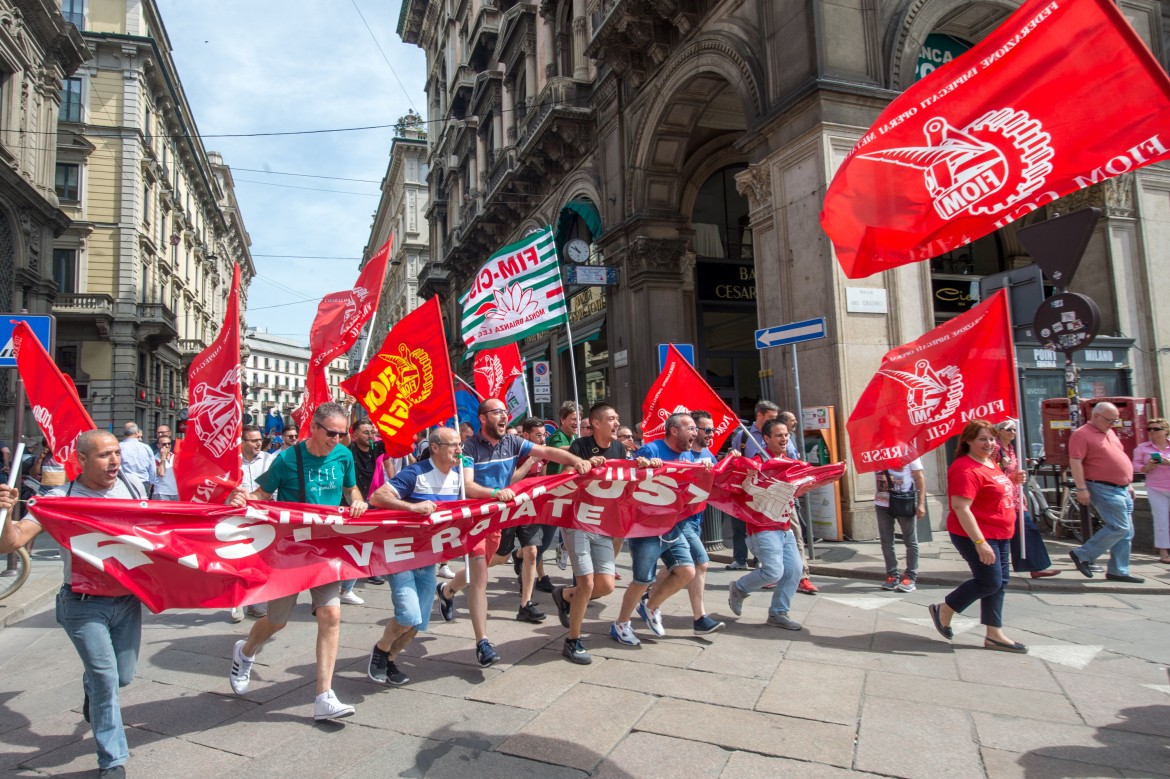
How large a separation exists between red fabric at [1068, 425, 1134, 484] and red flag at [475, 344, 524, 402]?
6678 millimetres

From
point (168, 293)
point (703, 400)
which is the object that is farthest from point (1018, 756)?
point (168, 293)

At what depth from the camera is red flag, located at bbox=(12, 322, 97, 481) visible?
5.38m

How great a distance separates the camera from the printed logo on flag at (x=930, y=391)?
604cm

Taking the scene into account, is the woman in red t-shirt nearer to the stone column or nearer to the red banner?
the red banner

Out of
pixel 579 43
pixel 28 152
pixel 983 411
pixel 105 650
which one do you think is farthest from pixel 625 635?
pixel 28 152

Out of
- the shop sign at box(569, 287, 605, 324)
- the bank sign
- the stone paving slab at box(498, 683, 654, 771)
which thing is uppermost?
the bank sign

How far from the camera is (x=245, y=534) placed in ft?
13.0

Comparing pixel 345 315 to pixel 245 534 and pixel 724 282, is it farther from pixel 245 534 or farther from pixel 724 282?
pixel 724 282

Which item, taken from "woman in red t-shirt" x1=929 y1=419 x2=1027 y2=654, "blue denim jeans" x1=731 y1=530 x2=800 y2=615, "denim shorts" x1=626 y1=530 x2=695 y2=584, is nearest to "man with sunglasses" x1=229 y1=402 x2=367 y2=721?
"denim shorts" x1=626 y1=530 x2=695 y2=584

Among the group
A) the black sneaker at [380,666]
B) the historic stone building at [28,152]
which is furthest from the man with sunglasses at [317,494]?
the historic stone building at [28,152]

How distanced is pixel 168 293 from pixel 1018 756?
5004 centimetres

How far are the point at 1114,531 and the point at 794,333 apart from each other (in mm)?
3796

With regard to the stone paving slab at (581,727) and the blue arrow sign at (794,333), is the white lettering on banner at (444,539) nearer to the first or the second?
the stone paving slab at (581,727)

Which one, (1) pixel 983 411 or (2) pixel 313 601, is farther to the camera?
(1) pixel 983 411
